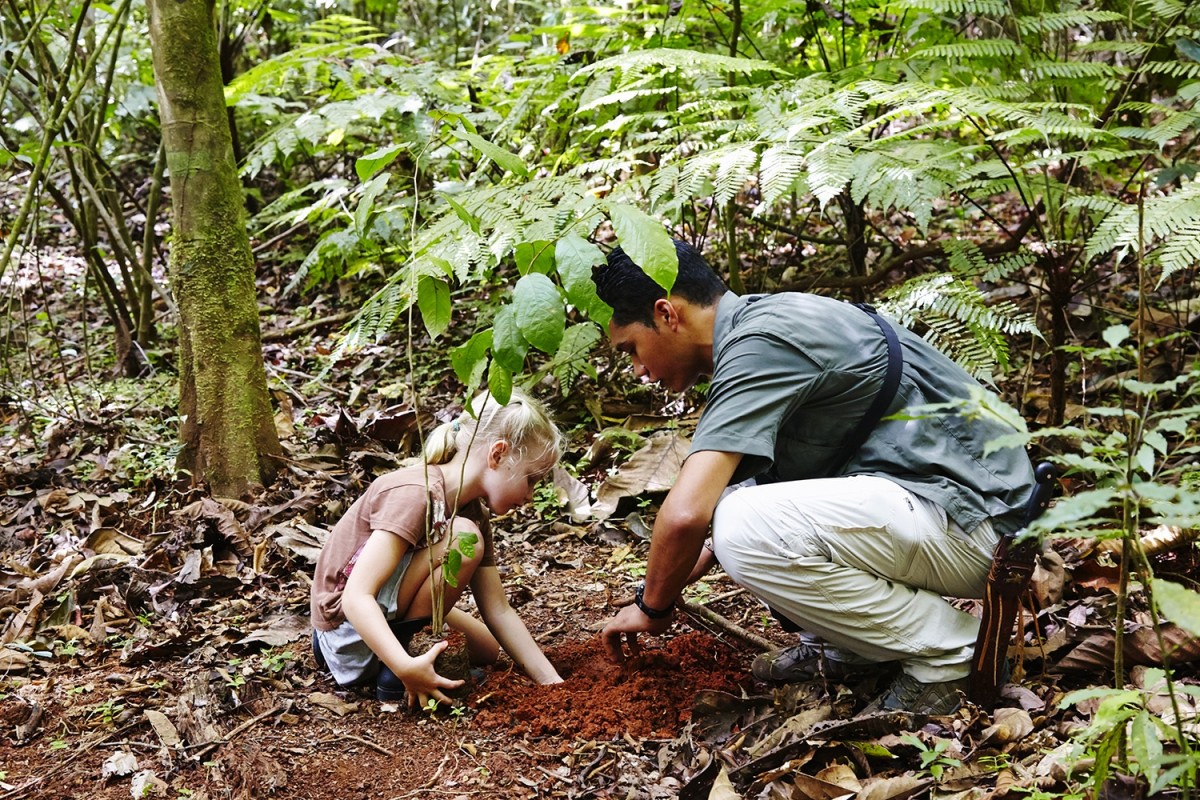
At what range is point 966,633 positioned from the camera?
2781mm

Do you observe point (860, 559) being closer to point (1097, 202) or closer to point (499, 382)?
point (499, 382)

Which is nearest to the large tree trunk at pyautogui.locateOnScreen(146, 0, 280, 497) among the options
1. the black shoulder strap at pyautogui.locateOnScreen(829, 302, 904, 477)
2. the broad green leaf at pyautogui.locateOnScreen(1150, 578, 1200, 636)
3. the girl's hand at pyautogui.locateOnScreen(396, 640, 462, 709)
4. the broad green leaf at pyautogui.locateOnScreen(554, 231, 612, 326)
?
the girl's hand at pyautogui.locateOnScreen(396, 640, 462, 709)

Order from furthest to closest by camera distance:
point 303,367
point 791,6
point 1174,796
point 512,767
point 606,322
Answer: point 303,367 → point 791,6 → point 512,767 → point 606,322 → point 1174,796

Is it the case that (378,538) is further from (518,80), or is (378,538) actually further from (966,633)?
(518,80)

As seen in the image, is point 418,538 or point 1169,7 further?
point 1169,7

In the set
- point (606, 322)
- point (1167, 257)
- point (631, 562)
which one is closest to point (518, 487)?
point (606, 322)

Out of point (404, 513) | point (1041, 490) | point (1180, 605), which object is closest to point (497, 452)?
point (404, 513)

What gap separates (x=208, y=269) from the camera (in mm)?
4441

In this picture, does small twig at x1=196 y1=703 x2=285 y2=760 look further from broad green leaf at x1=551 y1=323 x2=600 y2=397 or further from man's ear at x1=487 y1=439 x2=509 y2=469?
broad green leaf at x1=551 y1=323 x2=600 y2=397

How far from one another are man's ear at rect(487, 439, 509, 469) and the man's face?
1.46 feet

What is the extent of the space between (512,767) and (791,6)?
151 inches

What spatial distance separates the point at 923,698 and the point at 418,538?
59.3 inches

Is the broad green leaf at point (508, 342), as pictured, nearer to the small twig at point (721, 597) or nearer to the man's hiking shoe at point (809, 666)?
the man's hiking shoe at point (809, 666)

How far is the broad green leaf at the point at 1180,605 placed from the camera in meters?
1.52
